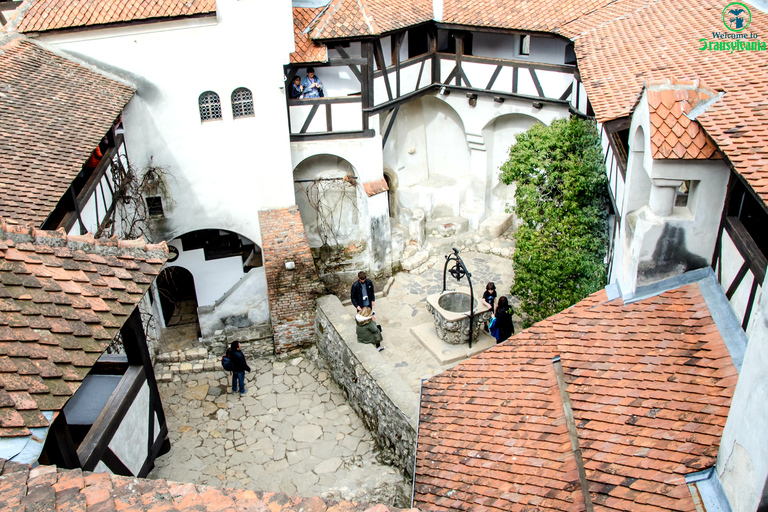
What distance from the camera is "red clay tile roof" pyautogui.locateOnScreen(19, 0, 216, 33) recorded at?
39.8 ft

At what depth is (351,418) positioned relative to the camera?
1235 cm

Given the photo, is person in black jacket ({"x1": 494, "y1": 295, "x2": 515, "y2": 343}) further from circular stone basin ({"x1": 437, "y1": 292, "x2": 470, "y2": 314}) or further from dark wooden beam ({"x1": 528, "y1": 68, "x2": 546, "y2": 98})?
dark wooden beam ({"x1": 528, "y1": 68, "x2": 546, "y2": 98})

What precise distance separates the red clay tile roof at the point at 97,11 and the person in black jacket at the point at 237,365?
256 inches

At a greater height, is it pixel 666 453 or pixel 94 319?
pixel 94 319

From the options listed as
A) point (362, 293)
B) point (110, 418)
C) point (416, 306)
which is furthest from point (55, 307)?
point (416, 306)

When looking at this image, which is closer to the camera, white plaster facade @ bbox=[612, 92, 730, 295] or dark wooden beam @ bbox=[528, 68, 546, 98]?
white plaster facade @ bbox=[612, 92, 730, 295]

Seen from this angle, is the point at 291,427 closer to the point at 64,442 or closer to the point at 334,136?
the point at 64,442

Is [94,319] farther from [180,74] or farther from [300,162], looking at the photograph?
[300,162]

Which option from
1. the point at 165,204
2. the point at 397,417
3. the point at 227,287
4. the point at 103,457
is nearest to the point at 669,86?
the point at 397,417

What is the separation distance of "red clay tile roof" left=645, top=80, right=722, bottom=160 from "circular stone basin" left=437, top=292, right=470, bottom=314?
6.58 metres

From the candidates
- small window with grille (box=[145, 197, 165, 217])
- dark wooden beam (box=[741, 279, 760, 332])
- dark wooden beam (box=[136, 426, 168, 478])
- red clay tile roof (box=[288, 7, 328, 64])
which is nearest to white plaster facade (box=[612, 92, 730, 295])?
dark wooden beam (box=[741, 279, 760, 332])

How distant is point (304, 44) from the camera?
1392cm

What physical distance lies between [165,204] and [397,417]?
718 cm

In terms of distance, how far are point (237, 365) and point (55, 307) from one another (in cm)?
714
